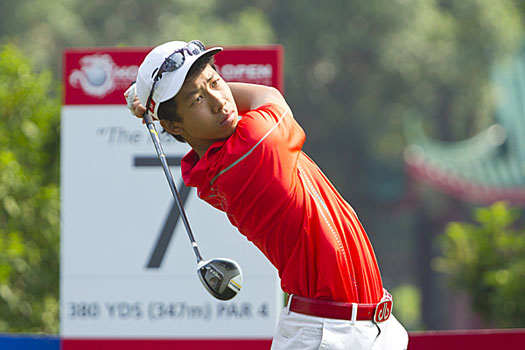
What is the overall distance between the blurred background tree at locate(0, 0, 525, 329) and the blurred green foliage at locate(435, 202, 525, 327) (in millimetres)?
17266

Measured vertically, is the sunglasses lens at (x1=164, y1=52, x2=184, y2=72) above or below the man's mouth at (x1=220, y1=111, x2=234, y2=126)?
above

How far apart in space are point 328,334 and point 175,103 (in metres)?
0.92

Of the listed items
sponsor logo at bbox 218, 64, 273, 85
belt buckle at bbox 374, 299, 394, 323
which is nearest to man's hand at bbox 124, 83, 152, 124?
belt buckle at bbox 374, 299, 394, 323

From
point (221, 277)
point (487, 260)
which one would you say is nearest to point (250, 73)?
point (221, 277)

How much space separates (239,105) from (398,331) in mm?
985

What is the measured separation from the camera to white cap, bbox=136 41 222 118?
3.03 meters

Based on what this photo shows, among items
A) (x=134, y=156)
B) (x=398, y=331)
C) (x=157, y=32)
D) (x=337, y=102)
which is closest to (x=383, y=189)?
(x=337, y=102)

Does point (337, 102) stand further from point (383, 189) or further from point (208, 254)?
point (208, 254)

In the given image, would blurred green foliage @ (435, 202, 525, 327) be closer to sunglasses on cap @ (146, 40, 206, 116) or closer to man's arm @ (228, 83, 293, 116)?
man's arm @ (228, 83, 293, 116)

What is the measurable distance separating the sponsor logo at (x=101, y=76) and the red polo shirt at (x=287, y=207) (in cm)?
234

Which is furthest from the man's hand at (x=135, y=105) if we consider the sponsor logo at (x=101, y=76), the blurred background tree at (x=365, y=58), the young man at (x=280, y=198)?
the blurred background tree at (x=365, y=58)

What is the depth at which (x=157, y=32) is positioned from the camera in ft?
87.0

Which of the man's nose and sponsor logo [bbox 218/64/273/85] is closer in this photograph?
the man's nose

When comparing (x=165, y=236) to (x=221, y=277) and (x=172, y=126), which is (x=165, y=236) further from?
(x=172, y=126)
